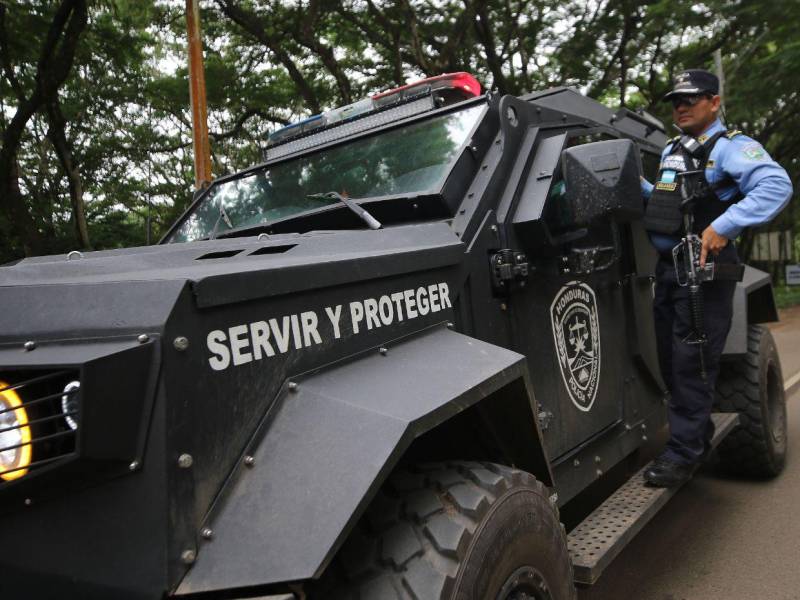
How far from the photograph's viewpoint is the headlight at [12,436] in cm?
132

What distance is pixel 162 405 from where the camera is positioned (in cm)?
136

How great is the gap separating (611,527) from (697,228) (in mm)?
1473

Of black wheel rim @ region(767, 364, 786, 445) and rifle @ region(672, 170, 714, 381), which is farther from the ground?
rifle @ region(672, 170, 714, 381)

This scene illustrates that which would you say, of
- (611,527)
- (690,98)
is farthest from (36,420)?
(690,98)

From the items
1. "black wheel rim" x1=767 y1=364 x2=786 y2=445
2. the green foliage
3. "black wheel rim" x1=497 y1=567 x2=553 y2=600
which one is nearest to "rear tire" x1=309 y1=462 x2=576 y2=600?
"black wheel rim" x1=497 y1=567 x2=553 y2=600

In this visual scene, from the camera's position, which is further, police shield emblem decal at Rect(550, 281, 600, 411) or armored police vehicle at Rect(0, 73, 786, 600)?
police shield emblem decal at Rect(550, 281, 600, 411)

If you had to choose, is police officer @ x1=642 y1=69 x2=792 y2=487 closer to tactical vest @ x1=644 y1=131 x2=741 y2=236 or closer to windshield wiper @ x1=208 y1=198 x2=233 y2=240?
tactical vest @ x1=644 y1=131 x2=741 y2=236

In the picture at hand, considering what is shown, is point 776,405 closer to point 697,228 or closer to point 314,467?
point 697,228

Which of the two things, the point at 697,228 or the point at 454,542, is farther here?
the point at 697,228

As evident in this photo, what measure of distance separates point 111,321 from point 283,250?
65 cm

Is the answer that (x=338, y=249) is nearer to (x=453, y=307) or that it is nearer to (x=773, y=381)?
(x=453, y=307)

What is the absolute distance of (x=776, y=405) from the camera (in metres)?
4.46

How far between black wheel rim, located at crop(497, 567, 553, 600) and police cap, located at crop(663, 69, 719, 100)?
91.1 inches

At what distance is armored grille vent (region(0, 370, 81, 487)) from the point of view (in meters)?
1.29
